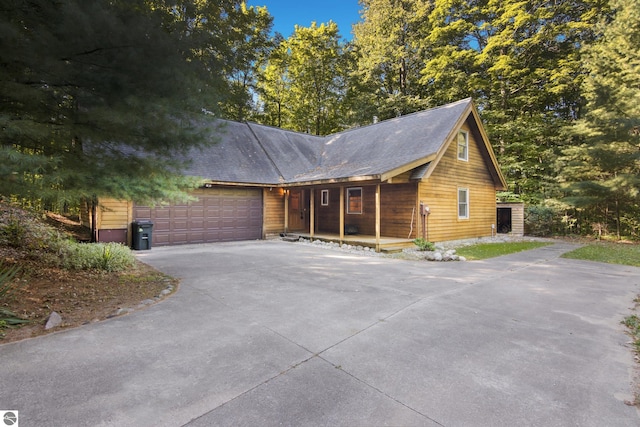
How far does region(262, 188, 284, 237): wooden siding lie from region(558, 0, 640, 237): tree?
13644mm

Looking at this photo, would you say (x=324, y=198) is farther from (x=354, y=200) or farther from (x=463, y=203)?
(x=463, y=203)

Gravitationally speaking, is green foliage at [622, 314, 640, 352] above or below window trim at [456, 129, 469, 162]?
below

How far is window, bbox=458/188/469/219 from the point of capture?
13.5 meters

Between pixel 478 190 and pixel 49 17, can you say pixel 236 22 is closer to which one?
pixel 49 17

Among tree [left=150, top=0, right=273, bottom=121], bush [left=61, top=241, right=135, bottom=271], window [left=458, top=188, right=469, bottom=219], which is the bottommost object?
bush [left=61, top=241, right=135, bottom=271]

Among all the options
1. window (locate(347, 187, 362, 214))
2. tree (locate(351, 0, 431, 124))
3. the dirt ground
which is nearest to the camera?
the dirt ground

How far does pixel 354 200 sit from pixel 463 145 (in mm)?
5383

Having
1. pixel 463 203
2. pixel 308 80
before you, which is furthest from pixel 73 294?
pixel 308 80

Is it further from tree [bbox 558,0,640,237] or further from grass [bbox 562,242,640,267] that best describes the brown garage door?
tree [bbox 558,0,640,237]

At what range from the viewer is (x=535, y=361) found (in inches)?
116

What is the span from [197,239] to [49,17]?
9285mm

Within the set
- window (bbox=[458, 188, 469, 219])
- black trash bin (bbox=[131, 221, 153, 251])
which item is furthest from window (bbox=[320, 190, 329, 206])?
black trash bin (bbox=[131, 221, 153, 251])

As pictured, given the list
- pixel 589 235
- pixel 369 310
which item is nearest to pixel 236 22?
pixel 369 310

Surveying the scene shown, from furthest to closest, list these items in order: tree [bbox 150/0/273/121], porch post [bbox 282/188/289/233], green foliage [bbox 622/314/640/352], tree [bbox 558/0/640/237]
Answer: porch post [bbox 282/188/289/233] < tree [bbox 558/0/640/237] < tree [bbox 150/0/273/121] < green foliage [bbox 622/314/640/352]
